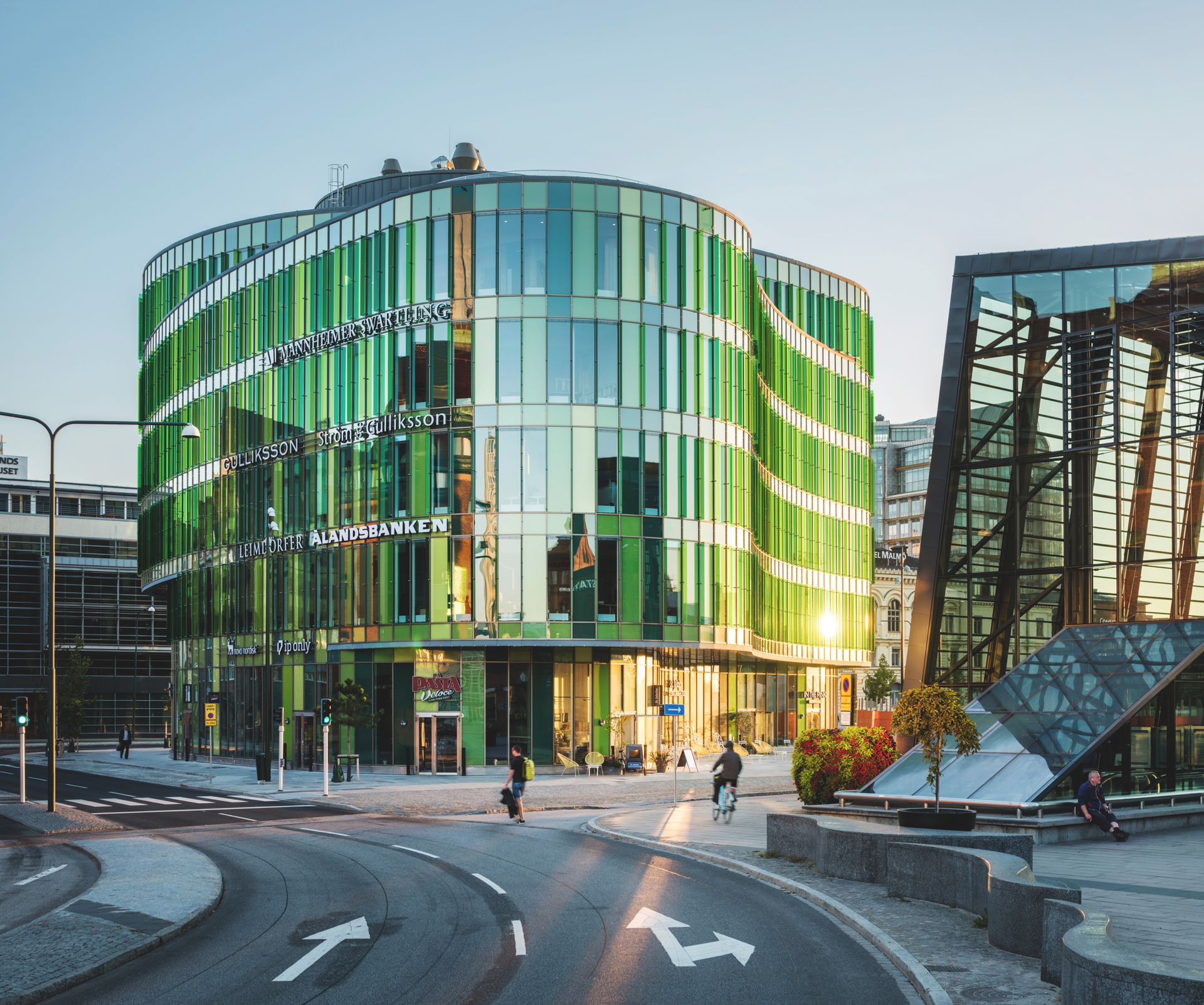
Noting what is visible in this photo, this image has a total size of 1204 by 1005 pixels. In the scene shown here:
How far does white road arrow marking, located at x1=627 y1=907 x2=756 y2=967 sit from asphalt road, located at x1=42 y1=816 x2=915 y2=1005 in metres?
0.04

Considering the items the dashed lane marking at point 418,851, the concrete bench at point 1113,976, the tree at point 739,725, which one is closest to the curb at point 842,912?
the concrete bench at point 1113,976

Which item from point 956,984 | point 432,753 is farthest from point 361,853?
point 432,753

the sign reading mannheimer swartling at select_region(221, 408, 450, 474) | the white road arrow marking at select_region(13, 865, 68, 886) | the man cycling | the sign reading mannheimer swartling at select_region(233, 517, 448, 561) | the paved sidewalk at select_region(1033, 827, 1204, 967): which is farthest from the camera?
the sign reading mannheimer swartling at select_region(221, 408, 450, 474)

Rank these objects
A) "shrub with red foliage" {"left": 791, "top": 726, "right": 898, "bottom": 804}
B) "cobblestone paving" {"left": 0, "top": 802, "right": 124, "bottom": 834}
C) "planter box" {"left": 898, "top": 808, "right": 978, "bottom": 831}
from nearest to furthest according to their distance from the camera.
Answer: "planter box" {"left": 898, "top": 808, "right": 978, "bottom": 831}, "cobblestone paving" {"left": 0, "top": 802, "right": 124, "bottom": 834}, "shrub with red foliage" {"left": 791, "top": 726, "right": 898, "bottom": 804}

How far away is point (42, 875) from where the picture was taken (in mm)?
22750

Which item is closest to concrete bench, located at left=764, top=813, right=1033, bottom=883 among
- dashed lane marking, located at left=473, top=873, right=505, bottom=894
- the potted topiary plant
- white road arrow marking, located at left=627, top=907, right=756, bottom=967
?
the potted topiary plant

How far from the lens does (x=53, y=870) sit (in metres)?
23.4

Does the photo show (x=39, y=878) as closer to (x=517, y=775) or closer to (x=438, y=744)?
(x=517, y=775)

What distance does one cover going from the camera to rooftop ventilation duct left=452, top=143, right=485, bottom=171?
82.5 meters

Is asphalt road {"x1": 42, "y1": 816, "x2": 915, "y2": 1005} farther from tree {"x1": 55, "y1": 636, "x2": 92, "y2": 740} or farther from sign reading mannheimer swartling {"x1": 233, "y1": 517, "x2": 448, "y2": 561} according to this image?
tree {"x1": 55, "y1": 636, "x2": 92, "y2": 740}

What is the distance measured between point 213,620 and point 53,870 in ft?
162

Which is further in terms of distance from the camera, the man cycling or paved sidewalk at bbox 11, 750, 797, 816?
paved sidewalk at bbox 11, 750, 797, 816

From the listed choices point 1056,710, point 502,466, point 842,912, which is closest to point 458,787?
point 502,466

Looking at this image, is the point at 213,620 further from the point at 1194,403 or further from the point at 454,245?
the point at 1194,403
